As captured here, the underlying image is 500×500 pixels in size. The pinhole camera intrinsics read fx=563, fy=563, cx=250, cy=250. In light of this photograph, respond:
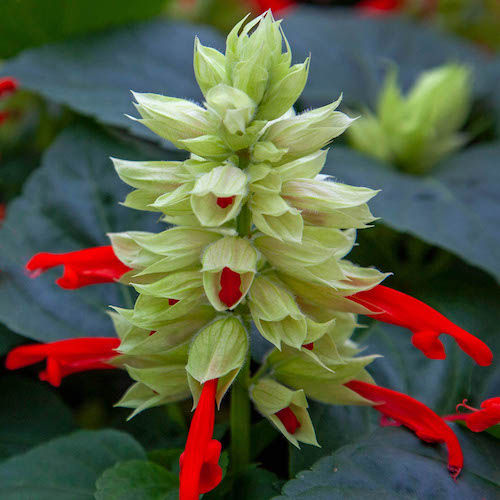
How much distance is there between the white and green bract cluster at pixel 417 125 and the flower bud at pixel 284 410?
690 mm

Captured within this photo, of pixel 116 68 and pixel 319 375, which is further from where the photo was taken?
pixel 116 68

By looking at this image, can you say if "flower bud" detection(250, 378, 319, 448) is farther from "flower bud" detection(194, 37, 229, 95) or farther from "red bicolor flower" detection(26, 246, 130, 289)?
"flower bud" detection(194, 37, 229, 95)

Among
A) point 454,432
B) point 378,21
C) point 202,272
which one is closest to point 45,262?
point 202,272

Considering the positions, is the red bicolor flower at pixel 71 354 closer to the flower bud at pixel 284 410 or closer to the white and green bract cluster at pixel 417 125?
the flower bud at pixel 284 410

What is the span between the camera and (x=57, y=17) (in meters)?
1.10

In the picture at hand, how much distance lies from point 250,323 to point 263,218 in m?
0.12

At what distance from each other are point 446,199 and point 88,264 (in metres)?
0.63

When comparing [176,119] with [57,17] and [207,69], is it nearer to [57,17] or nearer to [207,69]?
[207,69]

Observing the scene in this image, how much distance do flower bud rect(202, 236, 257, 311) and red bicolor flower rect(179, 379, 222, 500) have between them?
8cm

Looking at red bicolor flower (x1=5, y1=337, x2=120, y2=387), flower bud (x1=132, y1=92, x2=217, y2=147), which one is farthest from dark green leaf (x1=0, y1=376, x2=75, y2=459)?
flower bud (x1=132, y1=92, x2=217, y2=147)

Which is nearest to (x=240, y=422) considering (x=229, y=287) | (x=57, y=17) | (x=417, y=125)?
(x=229, y=287)

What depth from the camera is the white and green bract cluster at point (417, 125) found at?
1074 millimetres

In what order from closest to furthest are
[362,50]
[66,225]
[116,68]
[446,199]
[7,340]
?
[7,340] → [66,225] → [446,199] → [116,68] → [362,50]

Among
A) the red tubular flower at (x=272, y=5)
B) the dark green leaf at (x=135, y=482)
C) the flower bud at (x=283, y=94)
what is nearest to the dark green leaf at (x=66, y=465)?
the dark green leaf at (x=135, y=482)
